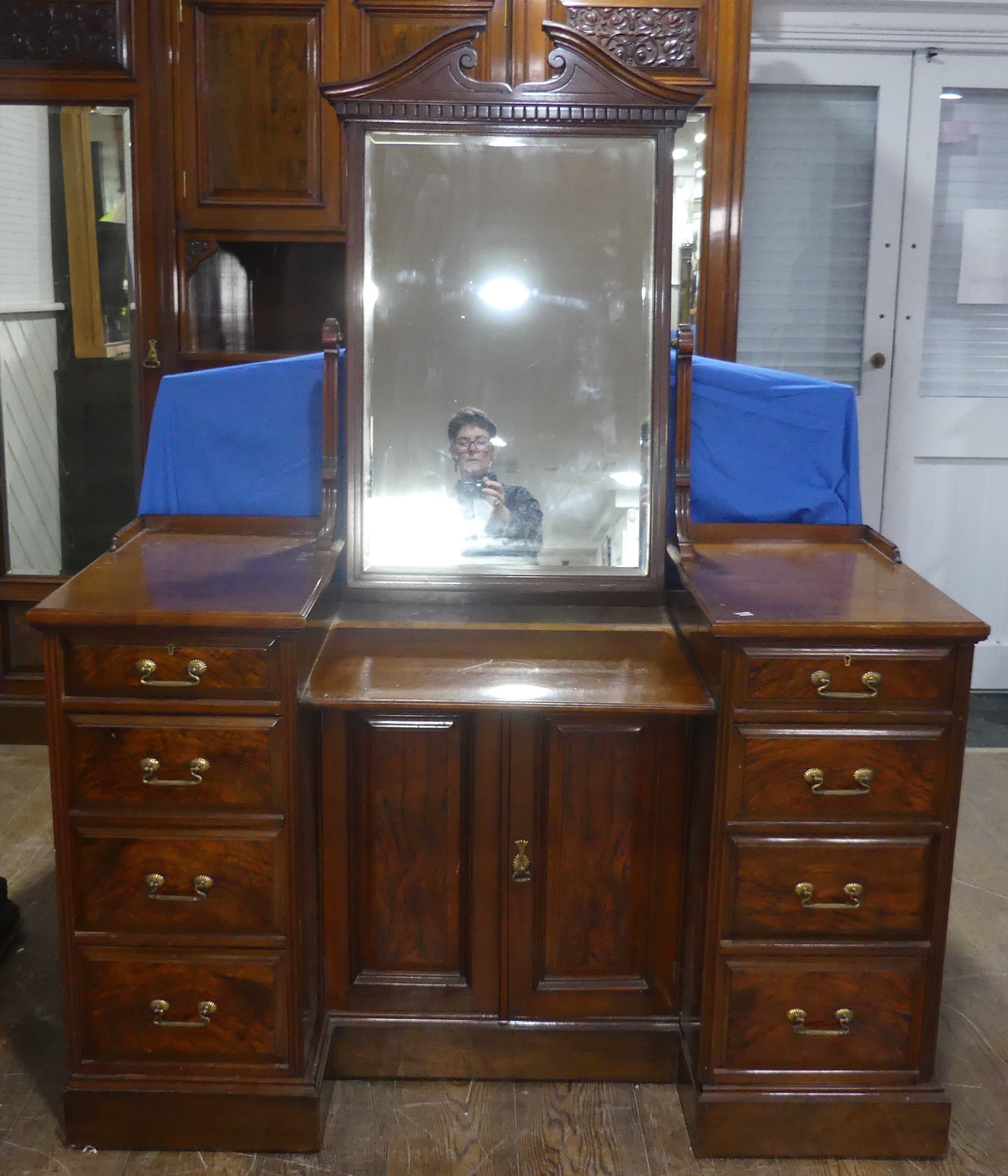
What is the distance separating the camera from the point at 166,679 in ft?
5.97

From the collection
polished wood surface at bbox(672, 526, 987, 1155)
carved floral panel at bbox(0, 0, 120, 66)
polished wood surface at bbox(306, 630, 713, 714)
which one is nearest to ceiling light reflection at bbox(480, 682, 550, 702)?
polished wood surface at bbox(306, 630, 713, 714)

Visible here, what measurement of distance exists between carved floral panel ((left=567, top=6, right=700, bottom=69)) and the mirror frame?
112 cm

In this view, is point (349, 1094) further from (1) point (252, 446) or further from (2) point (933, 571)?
(2) point (933, 571)

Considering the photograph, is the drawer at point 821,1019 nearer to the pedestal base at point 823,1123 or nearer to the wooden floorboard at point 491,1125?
the pedestal base at point 823,1123

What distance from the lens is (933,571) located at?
13.4 feet

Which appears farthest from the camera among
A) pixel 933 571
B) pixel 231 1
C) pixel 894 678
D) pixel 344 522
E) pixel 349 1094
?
pixel 933 571

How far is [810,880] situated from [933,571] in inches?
96.2

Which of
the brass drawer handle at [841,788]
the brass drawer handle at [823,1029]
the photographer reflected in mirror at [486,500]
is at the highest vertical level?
the photographer reflected in mirror at [486,500]

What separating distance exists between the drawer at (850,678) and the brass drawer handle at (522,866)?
47 centimetres

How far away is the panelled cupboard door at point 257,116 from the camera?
10.2ft

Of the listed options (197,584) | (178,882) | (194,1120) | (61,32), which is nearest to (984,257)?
(61,32)

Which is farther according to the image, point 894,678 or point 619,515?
point 619,515

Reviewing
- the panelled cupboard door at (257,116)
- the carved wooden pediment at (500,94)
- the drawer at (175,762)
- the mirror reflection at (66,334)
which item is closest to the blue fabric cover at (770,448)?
the carved wooden pediment at (500,94)

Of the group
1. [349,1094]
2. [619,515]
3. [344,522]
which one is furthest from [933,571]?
[349,1094]
